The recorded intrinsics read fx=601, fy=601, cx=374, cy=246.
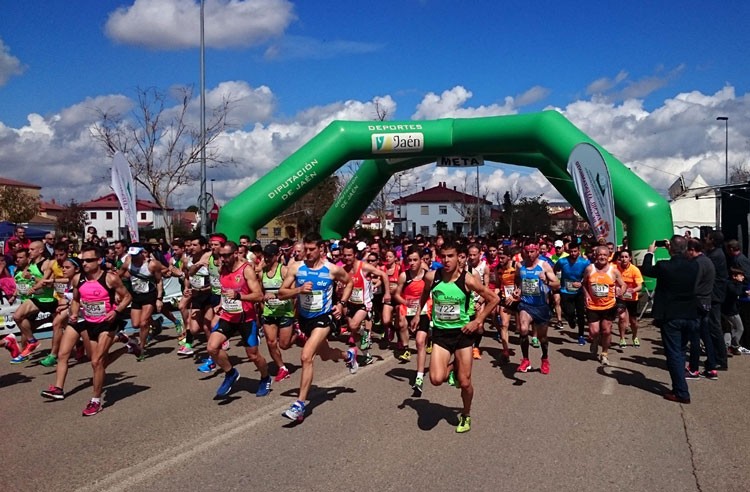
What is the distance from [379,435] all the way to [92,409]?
313 centimetres

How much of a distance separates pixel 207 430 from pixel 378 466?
188cm

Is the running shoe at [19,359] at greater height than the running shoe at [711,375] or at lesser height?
greater

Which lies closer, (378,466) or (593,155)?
(378,466)

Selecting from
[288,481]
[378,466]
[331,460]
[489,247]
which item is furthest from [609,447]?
[489,247]

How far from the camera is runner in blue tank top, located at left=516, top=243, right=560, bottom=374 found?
8250mm

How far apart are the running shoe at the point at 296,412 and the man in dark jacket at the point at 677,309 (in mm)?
4247

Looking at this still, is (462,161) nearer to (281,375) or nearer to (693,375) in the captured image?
(693,375)

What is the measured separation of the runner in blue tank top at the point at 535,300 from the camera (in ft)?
27.1

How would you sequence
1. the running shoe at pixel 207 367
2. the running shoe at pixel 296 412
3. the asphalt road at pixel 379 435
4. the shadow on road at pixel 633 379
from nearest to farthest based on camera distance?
1. the asphalt road at pixel 379 435
2. the running shoe at pixel 296 412
3. the shadow on road at pixel 633 379
4. the running shoe at pixel 207 367

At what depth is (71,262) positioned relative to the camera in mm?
8227

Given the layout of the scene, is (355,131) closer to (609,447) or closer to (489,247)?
(489,247)

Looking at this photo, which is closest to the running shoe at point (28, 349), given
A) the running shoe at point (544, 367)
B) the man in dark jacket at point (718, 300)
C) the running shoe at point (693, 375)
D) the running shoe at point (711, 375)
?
the running shoe at point (544, 367)

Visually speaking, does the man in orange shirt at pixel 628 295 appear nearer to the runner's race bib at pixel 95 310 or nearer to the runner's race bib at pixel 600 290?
the runner's race bib at pixel 600 290

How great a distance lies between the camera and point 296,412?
5863 mm
